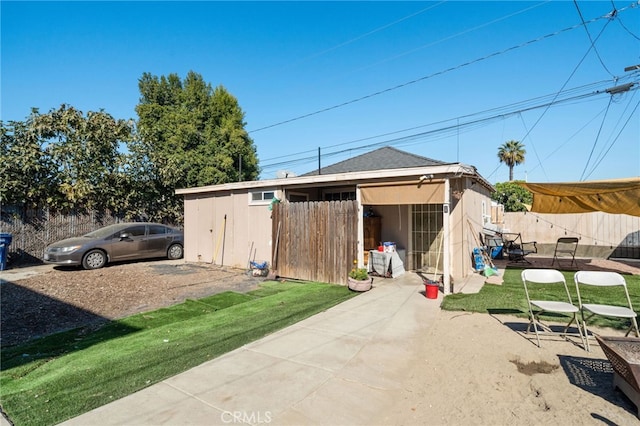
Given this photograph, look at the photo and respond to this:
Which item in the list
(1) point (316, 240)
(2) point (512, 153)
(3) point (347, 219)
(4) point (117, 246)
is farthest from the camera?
(2) point (512, 153)

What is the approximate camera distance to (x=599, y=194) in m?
8.80

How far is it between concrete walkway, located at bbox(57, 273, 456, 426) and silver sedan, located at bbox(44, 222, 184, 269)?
29.2 feet

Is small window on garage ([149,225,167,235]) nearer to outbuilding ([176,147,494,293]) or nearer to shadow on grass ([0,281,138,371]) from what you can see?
outbuilding ([176,147,494,293])

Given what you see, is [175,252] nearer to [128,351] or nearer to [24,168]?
[24,168]

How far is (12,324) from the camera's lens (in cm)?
557

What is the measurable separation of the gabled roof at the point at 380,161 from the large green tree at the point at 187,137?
748 cm

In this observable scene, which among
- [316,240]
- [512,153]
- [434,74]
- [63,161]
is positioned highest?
[512,153]

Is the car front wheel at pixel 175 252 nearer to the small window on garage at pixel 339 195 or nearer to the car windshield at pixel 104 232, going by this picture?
the car windshield at pixel 104 232

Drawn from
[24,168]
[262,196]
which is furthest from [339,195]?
[24,168]

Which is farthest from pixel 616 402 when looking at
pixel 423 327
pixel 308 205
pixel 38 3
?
pixel 38 3

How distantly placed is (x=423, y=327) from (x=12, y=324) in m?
7.14

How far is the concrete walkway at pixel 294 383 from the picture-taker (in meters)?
2.70

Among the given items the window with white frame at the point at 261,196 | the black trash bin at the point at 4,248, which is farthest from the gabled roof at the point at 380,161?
the black trash bin at the point at 4,248

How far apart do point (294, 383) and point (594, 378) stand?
3.17 metres
